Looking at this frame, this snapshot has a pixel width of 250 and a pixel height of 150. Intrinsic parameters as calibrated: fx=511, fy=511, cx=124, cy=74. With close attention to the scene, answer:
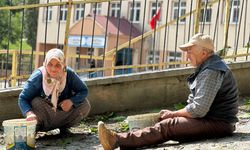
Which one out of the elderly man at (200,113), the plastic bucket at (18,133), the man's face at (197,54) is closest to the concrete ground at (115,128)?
the elderly man at (200,113)

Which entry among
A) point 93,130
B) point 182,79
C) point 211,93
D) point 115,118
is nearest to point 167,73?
point 182,79

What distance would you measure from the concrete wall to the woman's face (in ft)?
4.66

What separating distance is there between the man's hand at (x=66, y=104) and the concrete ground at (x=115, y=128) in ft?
1.22

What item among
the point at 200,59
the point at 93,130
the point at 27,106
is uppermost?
the point at 200,59

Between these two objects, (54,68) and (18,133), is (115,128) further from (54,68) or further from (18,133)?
(18,133)

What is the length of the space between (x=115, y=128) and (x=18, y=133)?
1.55m

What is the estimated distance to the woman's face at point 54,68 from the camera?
5.09 m

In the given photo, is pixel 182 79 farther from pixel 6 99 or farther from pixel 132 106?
pixel 6 99

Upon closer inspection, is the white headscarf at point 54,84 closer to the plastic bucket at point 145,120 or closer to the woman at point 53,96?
the woman at point 53,96

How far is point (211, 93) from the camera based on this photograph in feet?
14.6

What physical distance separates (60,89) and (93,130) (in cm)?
88

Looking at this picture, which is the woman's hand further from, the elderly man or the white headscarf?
the elderly man

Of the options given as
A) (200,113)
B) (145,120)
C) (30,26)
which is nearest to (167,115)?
(145,120)

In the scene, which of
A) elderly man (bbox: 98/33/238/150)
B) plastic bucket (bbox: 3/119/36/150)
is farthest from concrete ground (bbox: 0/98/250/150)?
plastic bucket (bbox: 3/119/36/150)
